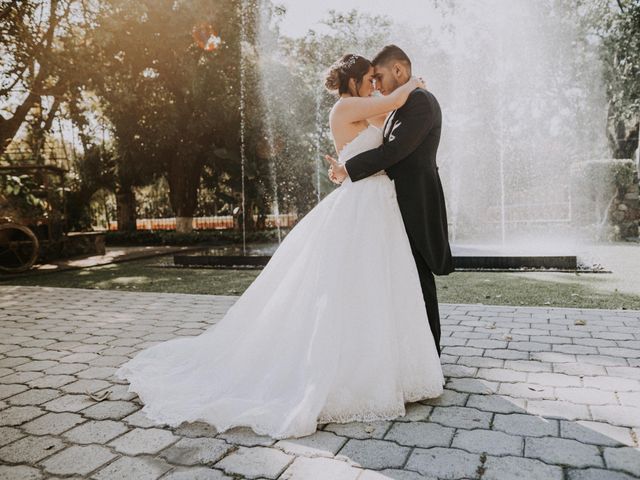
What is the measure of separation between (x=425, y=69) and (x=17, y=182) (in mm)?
20999

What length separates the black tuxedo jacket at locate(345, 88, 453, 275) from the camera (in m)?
3.34

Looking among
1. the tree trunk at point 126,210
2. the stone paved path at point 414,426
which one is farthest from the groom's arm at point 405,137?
the tree trunk at point 126,210

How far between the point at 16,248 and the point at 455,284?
971cm

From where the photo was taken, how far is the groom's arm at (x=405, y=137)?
3.33 m

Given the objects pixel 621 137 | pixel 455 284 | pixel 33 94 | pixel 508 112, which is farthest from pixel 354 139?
pixel 508 112

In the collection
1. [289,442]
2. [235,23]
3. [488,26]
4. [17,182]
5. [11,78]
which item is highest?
[488,26]

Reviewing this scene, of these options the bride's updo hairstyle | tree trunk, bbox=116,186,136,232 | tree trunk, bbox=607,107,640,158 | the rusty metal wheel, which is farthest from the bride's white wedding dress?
tree trunk, bbox=607,107,640,158

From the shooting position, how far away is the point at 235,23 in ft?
56.4

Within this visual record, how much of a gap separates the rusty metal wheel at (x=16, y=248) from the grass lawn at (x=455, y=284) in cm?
63

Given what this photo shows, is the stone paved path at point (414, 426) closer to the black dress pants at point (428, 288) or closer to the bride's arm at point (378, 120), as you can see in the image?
the black dress pants at point (428, 288)

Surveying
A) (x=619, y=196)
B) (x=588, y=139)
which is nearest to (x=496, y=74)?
(x=588, y=139)

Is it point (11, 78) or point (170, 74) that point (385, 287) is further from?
point (170, 74)

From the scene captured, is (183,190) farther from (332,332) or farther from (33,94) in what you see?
(332,332)

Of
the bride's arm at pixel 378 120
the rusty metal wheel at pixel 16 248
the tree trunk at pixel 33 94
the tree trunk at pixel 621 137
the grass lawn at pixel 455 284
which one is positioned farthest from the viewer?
the tree trunk at pixel 621 137
